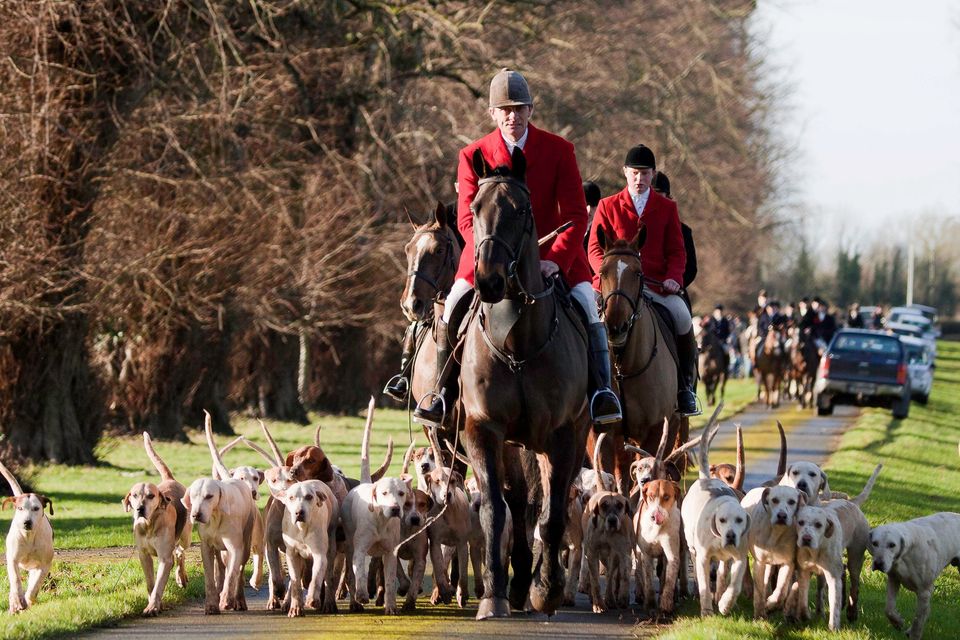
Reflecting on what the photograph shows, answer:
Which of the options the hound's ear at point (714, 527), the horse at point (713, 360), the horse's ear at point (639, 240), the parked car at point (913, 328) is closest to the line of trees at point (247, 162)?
the horse at point (713, 360)

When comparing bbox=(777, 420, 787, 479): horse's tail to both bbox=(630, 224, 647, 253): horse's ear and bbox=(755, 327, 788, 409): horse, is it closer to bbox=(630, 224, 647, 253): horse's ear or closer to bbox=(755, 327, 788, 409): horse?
bbox=(630, 224, 647, 253): horse's ear

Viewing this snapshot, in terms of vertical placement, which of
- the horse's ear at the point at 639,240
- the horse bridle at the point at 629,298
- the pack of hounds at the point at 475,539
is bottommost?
the pack of hounds at the point at 475,539

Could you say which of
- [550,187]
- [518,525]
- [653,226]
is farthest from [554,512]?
[653,226]

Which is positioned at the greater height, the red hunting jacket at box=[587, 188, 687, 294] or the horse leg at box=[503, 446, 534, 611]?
the red hunting jacket at box=[587, 188, 687, 294]

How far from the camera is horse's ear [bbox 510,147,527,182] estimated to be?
30.7 ft

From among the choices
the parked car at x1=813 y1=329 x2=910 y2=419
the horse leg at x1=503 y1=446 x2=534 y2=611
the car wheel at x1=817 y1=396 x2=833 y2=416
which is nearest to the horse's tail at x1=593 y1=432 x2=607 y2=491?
the horse leg at x1=503 y1=446 x2=534 y2=611

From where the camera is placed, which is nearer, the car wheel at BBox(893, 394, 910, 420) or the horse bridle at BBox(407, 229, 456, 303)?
the horse bridle at BBox(407, 229, 456, 303)

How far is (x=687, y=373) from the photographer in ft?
42.6

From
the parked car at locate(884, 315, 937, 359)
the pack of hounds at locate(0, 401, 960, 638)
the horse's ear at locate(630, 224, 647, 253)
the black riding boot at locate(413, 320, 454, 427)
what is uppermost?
the parked car at locate(884, 315, 937, 359)

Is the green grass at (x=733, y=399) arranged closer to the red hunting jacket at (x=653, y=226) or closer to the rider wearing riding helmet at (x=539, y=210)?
the red hunting jacket at (x=653, y=226)

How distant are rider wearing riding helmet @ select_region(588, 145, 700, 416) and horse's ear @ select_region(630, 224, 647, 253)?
82 centimetres

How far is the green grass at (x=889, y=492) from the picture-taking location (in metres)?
9.59

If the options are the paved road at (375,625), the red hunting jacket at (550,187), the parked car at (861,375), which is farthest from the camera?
the parked car at (861,375)

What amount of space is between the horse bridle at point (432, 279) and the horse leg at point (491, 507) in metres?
2.37
